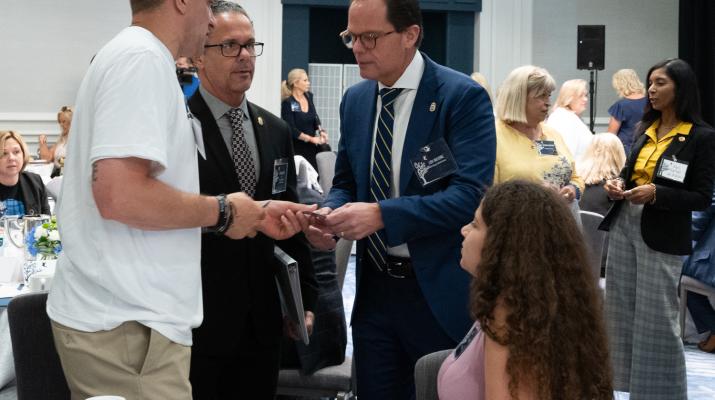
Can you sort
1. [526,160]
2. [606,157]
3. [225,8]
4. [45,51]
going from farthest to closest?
[45,51]
[606,157]
[526,160]
[225,8]

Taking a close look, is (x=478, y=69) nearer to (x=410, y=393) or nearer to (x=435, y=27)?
(x=435, y=27)

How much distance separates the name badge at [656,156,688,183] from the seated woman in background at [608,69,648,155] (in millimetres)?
4672

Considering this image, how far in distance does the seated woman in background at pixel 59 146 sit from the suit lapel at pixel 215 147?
4630 mm

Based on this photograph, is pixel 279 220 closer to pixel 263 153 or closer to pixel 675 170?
pixel 263 153

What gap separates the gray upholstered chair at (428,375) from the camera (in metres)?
2.05

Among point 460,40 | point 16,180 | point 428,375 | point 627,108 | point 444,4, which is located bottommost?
point 428,375

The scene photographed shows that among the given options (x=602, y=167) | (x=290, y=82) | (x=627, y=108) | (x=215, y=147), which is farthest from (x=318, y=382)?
(x=290, y=82)

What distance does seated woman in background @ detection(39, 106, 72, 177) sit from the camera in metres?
7.29

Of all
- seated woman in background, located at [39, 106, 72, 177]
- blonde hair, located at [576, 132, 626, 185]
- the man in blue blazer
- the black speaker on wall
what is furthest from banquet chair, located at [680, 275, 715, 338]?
the black speaker on wall

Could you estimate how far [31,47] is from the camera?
10453 mm

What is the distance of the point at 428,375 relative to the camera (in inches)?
80.8

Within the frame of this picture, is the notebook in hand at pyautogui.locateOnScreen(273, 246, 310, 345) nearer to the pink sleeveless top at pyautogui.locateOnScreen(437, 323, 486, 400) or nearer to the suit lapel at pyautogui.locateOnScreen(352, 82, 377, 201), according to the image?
the suit lapel at pyautogui.locateOnScreen(352, 82, 377, 201)

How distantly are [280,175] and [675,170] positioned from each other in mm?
2306

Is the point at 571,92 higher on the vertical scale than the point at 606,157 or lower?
higher
